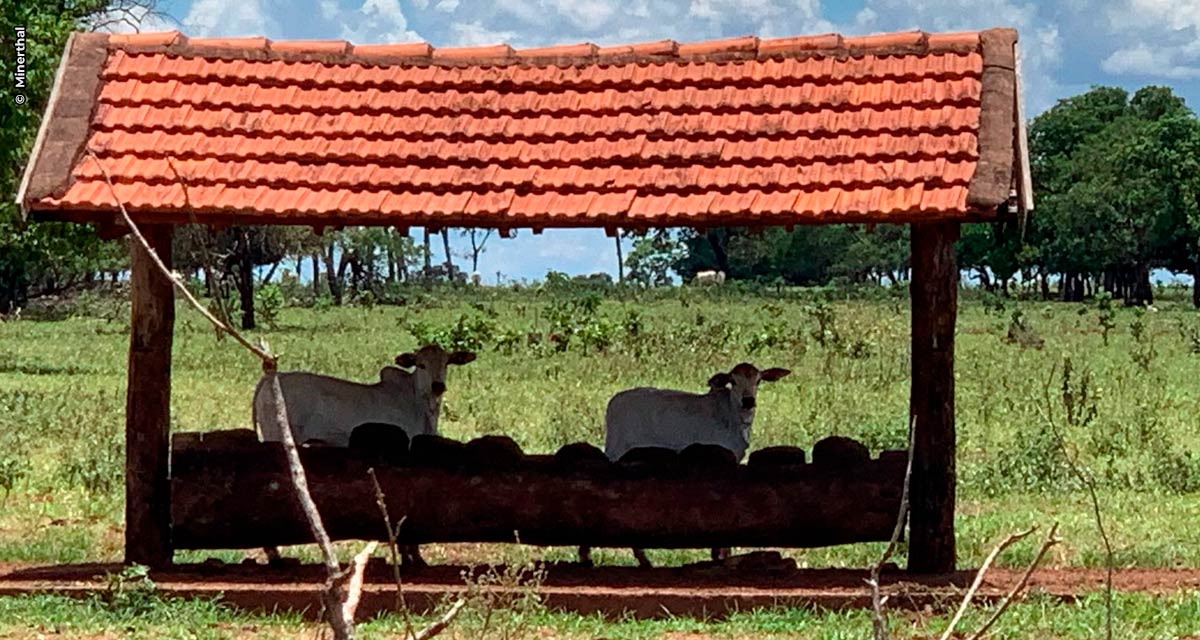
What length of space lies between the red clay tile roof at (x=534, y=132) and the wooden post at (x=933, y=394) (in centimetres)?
38

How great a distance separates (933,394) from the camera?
8.83 meters

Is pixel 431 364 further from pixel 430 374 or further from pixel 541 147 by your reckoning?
pixel 541 147

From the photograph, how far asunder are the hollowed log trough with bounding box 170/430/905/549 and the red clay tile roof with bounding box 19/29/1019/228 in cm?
125

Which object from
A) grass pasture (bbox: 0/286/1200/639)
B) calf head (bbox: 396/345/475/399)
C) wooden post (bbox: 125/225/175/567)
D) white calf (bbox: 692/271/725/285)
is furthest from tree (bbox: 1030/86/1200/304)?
wooden post (bbox: 125/225/175/567)

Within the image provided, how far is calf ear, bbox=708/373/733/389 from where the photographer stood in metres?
10.1

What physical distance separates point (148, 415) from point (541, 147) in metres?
2.34

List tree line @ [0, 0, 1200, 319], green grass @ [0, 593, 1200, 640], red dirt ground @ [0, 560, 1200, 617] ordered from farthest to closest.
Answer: tree line @ [0, 0, 1200, 319] < red dirt ground @ [0, 560, 1200, 617] < green grass @ [0, 593, 1200, 640]

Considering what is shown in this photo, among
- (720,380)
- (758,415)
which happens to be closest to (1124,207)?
(758,415)

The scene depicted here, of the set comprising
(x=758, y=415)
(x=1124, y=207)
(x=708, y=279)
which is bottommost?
(x=758, y=415)

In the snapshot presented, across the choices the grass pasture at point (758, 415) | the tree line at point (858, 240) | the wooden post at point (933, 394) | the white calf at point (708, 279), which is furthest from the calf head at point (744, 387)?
the white calf at point (708, 279)

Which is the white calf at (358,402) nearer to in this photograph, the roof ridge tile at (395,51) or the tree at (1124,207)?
the roof ridge tile at (395,51)

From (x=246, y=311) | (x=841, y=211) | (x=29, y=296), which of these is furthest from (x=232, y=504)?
(x=29, y=296)

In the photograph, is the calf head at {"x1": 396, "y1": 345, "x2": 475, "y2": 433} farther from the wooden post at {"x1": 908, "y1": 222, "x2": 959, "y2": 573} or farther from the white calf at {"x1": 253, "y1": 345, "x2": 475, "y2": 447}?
the wooden post at {"x1": 908, "y1": 222, "x2": 959, "y2": 573}


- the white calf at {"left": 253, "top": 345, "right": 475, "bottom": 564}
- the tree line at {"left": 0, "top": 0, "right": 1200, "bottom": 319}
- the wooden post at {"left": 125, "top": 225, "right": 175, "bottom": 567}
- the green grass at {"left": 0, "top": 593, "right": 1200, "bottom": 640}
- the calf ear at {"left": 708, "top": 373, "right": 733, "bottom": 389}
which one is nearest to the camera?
the green grass at {"left": 0, "top": 593, "right": 1200, "bottom": 640}
